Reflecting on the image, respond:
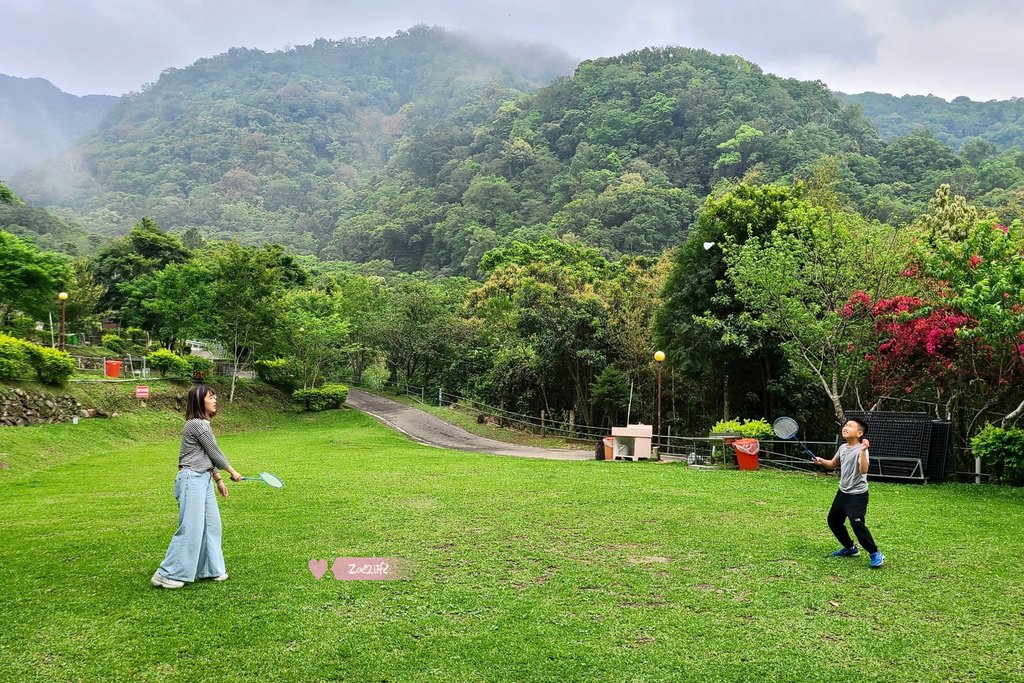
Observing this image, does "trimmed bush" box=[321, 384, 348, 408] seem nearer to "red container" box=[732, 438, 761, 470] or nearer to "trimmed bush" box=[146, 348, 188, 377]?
"trimmed bush" box=[146, 348, 188, 377]

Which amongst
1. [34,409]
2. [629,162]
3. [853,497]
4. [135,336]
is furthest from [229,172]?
[853,497]

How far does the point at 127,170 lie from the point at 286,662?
188m

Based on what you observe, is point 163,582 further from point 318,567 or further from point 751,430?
point 751,430

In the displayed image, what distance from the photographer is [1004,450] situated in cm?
1165

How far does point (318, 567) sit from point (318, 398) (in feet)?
98.2

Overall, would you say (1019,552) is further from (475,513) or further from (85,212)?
(85,212)

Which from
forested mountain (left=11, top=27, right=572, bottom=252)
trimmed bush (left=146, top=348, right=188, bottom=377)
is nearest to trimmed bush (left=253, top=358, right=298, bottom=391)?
trimmed bush (left=146, top=348, right=188, bottom=377)

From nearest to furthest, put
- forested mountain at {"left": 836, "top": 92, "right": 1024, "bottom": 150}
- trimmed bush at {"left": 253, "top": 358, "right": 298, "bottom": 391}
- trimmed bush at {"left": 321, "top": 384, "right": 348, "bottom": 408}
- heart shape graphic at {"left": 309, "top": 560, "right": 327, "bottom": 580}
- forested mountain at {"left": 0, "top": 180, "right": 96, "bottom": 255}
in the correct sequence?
1. heart shape graphic at {"left": 309, "top": 560, "right": 327, "bottom": 580}
2. trimmed bush at {"left": 321, "top": 384, "right": 348, "bottom": 408}
3. trimmed bush at {"left": 253, "top": 358, "right": 298, "bottom": 391}
4. forested mountain at {"left": 0, "top": 180, "right": 96, "bottom": 255}
5. forested mountain at {"left": 836, "top": 92, "right": 1024, "bottom": 150}

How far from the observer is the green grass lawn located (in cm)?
425

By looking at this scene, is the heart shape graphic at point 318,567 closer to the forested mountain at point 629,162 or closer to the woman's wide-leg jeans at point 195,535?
the woman's wide-leg jeans at point 195,535

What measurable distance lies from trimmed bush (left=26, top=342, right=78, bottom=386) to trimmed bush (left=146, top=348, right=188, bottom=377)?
7225 millimetres

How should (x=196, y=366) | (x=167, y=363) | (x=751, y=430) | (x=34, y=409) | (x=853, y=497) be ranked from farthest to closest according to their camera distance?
(x=196, y=366)
(x=167, y=363)
(x=34, y=409)
(x=751, y=430)
(x=853, y=497)

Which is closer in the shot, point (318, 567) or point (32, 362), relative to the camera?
point (318, 567)

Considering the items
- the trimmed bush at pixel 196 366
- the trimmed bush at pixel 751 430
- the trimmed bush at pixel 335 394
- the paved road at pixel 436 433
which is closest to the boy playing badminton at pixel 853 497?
the trimmed bush at pixel 751 430
